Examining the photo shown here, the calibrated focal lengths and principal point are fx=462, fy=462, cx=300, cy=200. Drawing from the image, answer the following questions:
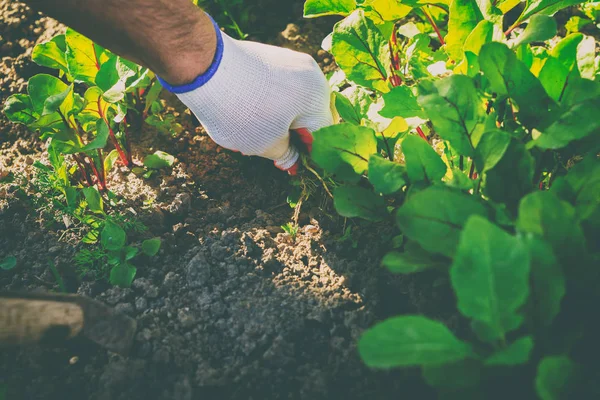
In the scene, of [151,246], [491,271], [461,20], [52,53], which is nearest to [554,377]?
[491,271]

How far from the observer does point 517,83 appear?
3.44 ft

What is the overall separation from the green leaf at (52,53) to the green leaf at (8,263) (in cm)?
64

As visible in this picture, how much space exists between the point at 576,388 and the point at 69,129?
1.49 metres

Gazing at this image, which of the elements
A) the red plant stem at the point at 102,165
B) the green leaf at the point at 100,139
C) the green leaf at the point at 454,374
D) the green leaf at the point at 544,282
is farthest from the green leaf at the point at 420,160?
the red plant stem at the point at 102,165

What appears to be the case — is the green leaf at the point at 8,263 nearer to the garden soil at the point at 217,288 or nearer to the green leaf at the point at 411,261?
the garden soil at the point at 217,288

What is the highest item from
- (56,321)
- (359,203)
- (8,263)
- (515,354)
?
(515,354)

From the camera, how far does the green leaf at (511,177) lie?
3.25 ft

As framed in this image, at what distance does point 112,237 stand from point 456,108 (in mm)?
992

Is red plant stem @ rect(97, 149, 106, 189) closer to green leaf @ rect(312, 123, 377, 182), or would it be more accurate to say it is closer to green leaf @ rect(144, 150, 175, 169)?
green leaf @ rect(144, 150, 175, 169)

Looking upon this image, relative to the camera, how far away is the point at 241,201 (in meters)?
1.54

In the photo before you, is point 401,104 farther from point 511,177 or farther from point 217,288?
point 217,288

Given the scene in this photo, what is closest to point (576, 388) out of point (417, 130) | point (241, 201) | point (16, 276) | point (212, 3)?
point (417, 130)

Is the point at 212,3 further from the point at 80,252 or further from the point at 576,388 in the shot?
the point at 576,388

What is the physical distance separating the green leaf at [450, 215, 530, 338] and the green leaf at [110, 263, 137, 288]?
0.92m
